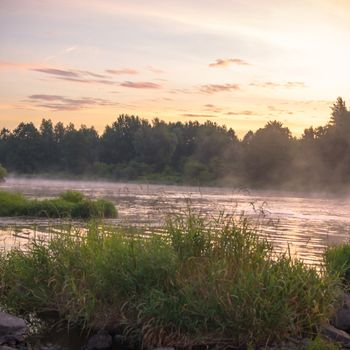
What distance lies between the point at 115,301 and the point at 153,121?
153208 millimetres

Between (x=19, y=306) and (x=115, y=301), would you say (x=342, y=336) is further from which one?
(x=19, y=306)

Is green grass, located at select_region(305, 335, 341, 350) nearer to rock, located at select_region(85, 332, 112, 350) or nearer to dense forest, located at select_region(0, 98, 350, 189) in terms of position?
rock, located at select_region(85, 332, 112, 350)

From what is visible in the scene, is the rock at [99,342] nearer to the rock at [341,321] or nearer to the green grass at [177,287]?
the green grass at [177,287]

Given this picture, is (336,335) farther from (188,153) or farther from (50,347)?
(188,153)

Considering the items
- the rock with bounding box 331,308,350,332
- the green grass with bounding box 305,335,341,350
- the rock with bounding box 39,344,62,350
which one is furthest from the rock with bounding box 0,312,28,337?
the rock with bounding box 331,308,350,332

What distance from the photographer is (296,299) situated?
10430 millimetres

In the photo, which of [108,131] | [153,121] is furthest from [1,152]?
[153,121]

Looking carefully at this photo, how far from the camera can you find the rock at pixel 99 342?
10.1m

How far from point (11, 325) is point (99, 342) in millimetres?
1658

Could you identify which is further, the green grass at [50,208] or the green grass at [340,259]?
the green grass at [50,208]

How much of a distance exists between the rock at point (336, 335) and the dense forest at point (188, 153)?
63.3 m

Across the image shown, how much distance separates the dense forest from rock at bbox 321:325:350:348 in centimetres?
6333

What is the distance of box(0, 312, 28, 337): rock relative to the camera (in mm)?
10320

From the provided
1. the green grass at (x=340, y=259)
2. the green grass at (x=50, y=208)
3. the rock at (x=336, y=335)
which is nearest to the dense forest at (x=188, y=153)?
the green grass at (x=50, y=208)
